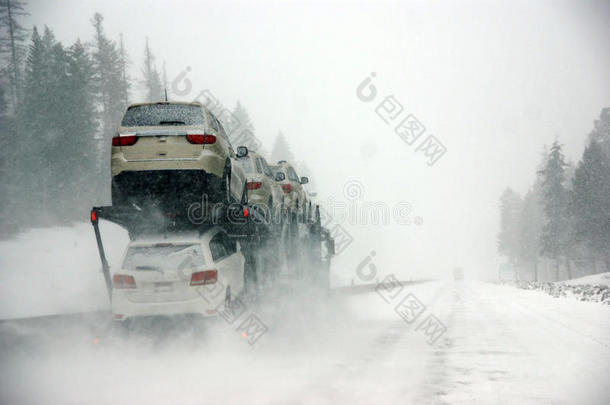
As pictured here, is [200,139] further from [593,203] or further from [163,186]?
[593,203]

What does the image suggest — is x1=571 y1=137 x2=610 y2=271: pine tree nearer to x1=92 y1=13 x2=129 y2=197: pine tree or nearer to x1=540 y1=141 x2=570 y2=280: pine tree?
x1=540 y1=141 x2=570 y2=280: pine tree

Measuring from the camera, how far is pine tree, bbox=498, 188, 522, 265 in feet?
247

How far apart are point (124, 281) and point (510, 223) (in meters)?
76.2

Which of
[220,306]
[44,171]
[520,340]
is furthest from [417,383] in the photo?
[44,171]

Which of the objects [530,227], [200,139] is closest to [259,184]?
[200,139]

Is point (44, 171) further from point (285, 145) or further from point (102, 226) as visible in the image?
point (285, 145)

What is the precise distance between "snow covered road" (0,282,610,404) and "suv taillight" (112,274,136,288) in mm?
756

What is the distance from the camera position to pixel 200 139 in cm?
828

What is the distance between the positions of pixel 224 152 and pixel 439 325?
23.4ft

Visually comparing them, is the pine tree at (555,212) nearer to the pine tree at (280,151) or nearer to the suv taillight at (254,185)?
the pine tree at (280,151)

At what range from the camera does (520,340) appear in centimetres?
991

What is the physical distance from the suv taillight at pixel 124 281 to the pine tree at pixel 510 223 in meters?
73.6

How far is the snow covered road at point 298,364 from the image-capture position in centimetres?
584

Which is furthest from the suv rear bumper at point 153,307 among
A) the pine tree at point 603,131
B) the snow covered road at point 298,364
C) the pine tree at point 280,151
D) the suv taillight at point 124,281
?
the pine tree at point 603,131
